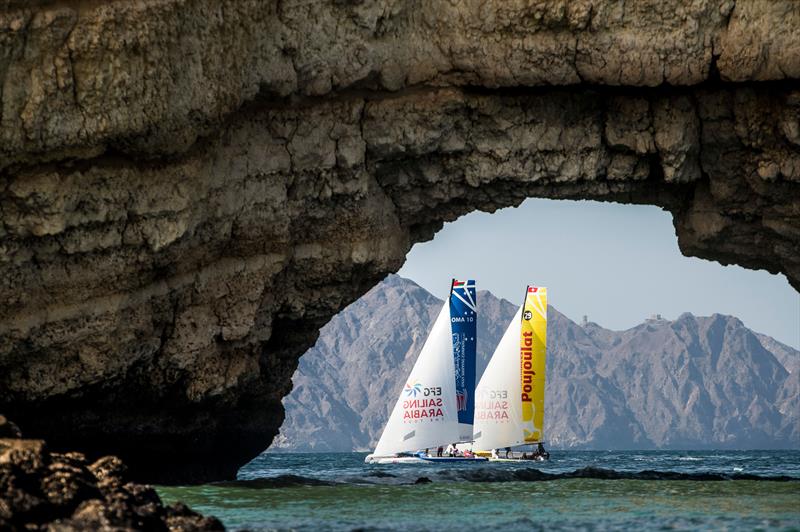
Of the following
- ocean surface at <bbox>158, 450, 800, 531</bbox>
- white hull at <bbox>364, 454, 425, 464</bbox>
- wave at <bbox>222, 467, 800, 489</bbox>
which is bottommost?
ocean surface at <bbox>158, 450, 800, 531</bbox>

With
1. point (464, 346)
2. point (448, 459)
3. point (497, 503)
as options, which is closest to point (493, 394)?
point (448, 459)

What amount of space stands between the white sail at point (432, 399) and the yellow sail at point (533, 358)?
25.8 ft

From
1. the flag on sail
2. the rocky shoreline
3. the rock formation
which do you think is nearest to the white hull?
the flag on sail

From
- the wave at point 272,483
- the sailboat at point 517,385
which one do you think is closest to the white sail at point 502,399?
the sailboat at point 517,385

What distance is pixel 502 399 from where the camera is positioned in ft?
205

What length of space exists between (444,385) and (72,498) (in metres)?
40.4

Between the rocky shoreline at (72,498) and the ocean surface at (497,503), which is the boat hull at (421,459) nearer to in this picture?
→ the ocean surface at (497,503)

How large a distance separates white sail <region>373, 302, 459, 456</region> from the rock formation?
27288 millimetres

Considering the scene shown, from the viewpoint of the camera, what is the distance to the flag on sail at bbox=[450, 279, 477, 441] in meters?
54.2

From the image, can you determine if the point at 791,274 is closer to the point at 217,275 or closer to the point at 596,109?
the point at 596,109

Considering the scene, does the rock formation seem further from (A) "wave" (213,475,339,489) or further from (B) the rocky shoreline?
(B) the rocky shoreline

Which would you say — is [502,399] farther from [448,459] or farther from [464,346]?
[464,346]

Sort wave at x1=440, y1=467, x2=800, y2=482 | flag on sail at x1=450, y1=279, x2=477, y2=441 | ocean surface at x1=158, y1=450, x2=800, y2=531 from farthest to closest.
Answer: flag on sail at x1=450, y1=279, x2=477, y2=441
wave at x1=440, y1=467, x2=800, y2=482
ocean surface at x1=158, y1=450, x2=800, y2=531

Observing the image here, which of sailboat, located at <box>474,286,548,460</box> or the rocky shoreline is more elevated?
sailboat, located at <box>474,286,548,460</box>
